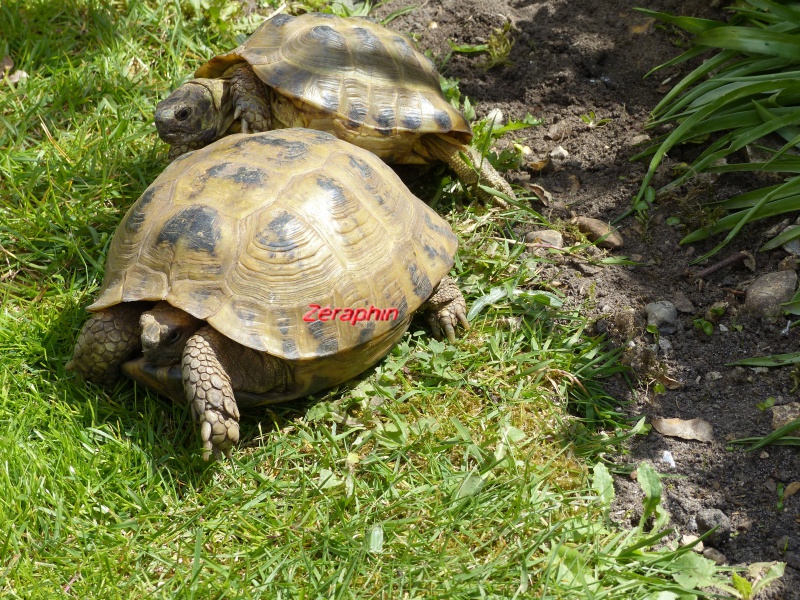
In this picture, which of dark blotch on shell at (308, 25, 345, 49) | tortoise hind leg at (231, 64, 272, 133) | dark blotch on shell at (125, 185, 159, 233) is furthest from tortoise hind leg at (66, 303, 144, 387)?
dark blotch on shell at (308, 25, 345, 49)

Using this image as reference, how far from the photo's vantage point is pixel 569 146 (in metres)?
4.38

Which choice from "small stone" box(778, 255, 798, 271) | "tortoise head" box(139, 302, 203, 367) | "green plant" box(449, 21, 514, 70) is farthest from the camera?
"green plant" box(449, 21, 514, 70)

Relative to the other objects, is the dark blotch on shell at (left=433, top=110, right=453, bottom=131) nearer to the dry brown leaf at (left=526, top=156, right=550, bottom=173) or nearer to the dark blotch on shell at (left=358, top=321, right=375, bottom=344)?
the dry brown leaf at (left=526, top=156, right=550, bottom=173)

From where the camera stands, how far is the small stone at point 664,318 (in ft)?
11.6

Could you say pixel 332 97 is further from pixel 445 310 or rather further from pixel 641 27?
pixel 641 27

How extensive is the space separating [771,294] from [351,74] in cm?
237

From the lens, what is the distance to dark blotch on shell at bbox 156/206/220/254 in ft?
9.76

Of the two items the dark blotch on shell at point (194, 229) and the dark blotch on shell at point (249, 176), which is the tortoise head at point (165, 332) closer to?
the dark blotch on shell at point (194, 229)

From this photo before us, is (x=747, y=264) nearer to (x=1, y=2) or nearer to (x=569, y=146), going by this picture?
(x=569, y=146)

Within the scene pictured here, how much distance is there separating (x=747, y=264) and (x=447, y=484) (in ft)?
6.11

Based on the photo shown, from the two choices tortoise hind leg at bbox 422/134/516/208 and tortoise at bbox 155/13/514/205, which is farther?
tortoise hind leg at bbox 422/134/516/208

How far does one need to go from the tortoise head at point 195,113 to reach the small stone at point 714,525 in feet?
10.1

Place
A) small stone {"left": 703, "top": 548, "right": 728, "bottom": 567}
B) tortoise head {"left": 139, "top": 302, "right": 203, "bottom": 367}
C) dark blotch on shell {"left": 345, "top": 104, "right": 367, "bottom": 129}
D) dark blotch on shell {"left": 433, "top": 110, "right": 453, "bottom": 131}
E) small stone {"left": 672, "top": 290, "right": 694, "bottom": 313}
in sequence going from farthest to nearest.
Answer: dark blotch on shell {"left": 433, "top": 110, "right": 453, "bottom": 131} → dark blotch on shell {"left": 345, "top": 104, "right": 367, "bottom": 129} → small stone {"left": 672, "top": 290, "right": 694, "bottom": 313} → tortoise head {"left": 139, "top": 302, "right": 203, "bottom": 367} → small stone {"left": 703, "top": 548, "right": 728, "bottom": 567}

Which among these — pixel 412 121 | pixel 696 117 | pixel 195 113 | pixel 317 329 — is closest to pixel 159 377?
pixel 317 329
